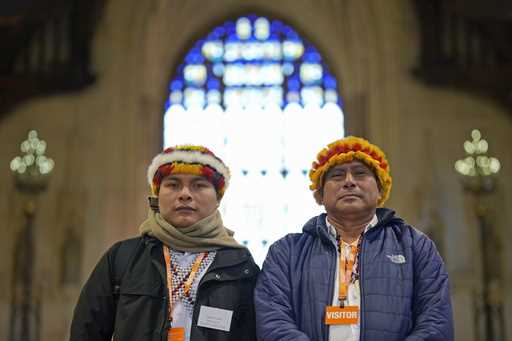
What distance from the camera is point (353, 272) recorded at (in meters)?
2.97

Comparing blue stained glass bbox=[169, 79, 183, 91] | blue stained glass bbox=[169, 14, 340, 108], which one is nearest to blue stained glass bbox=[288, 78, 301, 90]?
blue stained glass bbox=[169, 14, 340, 108]

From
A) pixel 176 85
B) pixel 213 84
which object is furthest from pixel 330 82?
pixel 176 85

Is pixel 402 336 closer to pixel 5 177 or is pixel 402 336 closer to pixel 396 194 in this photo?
pixel 396 194

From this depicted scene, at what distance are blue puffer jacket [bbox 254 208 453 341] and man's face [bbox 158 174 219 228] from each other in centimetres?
30

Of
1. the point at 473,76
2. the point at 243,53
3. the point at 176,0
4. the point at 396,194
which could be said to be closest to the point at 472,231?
the point at 396,194

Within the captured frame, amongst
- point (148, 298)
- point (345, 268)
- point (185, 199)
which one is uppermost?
point (185, 199)

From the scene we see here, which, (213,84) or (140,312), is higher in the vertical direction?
(213,84)

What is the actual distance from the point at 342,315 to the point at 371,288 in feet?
0.45

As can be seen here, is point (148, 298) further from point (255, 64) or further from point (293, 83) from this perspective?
point (255, 64)

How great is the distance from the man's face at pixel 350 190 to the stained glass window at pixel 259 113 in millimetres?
6608

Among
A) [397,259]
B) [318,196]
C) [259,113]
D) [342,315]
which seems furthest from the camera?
[259,113]

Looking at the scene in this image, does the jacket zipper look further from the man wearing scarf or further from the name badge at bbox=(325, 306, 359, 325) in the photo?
the man wearing scarf

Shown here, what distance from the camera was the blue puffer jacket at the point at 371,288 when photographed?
9.27 ft

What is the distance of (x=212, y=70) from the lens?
413 inches
